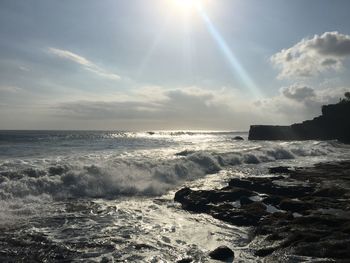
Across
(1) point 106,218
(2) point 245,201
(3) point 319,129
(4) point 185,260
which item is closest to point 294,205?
(2) point 245,201

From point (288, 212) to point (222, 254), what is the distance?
7031mm

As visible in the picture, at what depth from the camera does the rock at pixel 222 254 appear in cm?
1277

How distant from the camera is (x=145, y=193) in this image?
25.5 m

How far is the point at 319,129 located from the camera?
116375 mm

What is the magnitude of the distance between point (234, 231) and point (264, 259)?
3741 mm

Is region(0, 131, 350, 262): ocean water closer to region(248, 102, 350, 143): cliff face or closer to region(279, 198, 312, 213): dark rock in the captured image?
region(279, 198, 312, 213): dark rock

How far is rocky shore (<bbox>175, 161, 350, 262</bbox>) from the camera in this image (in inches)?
529

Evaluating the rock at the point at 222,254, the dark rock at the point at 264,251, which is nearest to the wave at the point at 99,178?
the rock at the point at 222,254

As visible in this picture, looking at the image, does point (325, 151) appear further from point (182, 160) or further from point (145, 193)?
point (145, 193)

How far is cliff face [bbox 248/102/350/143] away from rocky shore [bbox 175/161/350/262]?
8286cm

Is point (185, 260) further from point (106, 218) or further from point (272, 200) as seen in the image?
point (272, 200)

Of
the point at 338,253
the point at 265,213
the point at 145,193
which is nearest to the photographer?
the point at 338,253

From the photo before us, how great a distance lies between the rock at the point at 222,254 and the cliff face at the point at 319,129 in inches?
3787

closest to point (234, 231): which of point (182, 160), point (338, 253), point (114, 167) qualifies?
point (338, 253)
